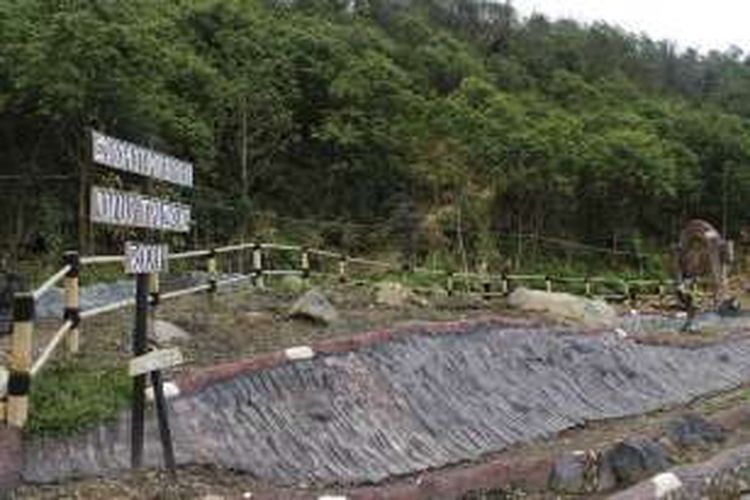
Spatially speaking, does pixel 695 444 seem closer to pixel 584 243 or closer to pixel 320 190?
pixel 320 190

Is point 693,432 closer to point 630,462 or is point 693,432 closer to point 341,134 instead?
point 630,462

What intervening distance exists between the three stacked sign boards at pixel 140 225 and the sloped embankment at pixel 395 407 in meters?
0.41

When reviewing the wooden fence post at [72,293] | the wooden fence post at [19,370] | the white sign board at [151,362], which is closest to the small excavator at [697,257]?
the wooden fence post at [72,293]

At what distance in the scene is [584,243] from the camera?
4259 cm

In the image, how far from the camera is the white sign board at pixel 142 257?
8.82 m

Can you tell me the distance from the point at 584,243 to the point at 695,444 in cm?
3071

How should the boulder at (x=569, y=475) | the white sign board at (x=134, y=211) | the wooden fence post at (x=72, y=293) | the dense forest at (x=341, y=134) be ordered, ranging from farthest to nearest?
the dense forest at (x=341, y=134)
the boulder at (x=569, y=475)
the wooden fence post at (x=72, y=293)
the white sign board at (x=134, y=211)

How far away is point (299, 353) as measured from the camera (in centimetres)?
1153

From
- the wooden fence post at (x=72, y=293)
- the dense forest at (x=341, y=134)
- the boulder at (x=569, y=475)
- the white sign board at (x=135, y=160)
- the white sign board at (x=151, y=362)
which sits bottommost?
the boulder at (x=569, y=475)

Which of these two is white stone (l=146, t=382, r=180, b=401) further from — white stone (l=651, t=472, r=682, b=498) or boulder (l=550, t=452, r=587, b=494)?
white stone (l=651, t=472, r=682, b=498)

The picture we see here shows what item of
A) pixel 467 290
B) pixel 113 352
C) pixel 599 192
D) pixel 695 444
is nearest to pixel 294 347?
pixel 113 352

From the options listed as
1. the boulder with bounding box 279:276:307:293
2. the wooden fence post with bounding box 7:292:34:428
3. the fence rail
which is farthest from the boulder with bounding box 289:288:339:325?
the wooden fence post with bounding box 7:292:34:428

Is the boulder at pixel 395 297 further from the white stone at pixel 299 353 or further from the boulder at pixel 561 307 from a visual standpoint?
the white stone at pixel 299 353

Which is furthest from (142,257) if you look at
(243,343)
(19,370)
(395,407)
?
(243,343)
